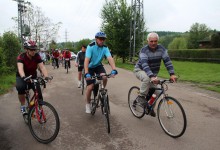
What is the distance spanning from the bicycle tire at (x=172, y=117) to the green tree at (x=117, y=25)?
2326 cm

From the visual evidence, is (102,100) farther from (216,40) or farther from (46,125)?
(216,40)

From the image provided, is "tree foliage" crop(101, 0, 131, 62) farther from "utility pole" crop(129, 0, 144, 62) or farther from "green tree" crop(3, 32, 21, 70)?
"green tree" crop(3, 32, 21, 70)

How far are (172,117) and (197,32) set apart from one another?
311ft

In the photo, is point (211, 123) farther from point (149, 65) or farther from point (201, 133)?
point (149, 65)

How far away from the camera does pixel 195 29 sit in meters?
93.6

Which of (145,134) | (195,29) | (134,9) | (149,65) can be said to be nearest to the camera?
(145,134)

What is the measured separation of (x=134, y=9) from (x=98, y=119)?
881 inches

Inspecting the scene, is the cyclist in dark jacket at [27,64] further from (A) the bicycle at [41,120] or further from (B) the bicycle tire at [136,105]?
(B) the bicycle tire at [136,105]

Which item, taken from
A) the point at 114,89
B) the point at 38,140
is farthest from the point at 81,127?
the point at 114,89

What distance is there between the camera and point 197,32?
91.9 metres

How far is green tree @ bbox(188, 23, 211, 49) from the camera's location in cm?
8862

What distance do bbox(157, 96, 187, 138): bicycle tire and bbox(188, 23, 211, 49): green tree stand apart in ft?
292

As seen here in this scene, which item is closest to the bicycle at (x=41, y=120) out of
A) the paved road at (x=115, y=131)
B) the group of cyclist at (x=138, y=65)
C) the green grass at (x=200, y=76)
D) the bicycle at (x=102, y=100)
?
the paved road at (x=115, y=131)

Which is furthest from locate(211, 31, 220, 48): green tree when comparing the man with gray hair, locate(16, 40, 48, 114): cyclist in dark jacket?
locate(16, 40, 48, 114): cyclist in dark jacket
